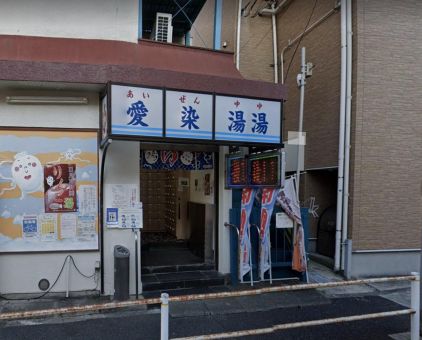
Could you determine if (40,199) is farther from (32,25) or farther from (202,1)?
(202,1)

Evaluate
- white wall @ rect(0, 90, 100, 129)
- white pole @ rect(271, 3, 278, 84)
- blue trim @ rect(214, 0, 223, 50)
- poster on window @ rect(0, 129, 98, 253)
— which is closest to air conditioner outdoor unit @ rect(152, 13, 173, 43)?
blue trim @ rect(214, 0, 223, 50)

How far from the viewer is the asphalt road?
584 cm

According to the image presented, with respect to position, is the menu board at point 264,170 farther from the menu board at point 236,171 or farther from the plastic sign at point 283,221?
the plastic sign at point 283,221

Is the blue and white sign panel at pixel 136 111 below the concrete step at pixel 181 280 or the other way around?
the other way around

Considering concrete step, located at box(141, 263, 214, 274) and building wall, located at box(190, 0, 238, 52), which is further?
building wall, located at box(190, 0, 238, 52)

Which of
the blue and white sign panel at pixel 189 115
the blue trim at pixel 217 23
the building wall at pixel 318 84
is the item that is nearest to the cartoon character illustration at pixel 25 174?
the blue and white sign panel at pixel 189 115

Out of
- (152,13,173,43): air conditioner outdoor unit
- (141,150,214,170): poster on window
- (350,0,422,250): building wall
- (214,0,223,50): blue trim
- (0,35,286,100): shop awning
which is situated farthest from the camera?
(350,0,422,250): building wall

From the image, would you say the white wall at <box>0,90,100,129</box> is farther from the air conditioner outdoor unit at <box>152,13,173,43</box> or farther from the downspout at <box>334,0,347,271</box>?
the downspout at <box>334,0,347,271</box>

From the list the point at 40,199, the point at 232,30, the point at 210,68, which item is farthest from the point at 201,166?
the point at 232,30

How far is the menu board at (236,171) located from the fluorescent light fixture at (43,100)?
298 cm

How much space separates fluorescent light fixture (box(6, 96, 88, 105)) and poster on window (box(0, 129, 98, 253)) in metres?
0.50

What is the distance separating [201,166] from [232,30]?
6.35m

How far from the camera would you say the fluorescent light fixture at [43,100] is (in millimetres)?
7145

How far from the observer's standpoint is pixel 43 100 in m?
7.23
